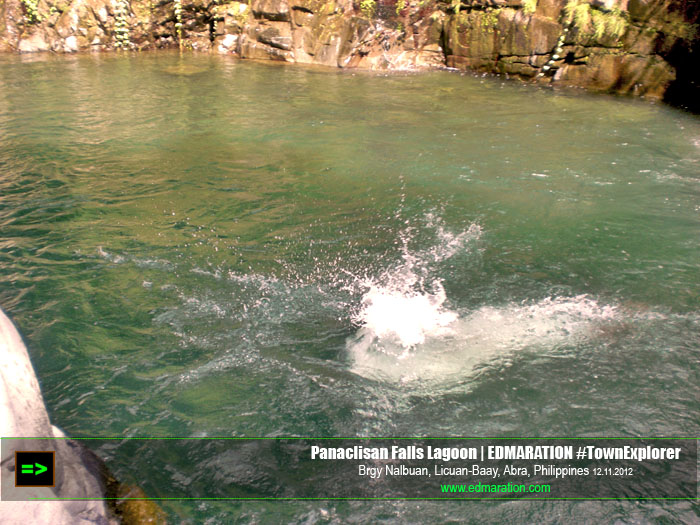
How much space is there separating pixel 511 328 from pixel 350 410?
196 centimetres

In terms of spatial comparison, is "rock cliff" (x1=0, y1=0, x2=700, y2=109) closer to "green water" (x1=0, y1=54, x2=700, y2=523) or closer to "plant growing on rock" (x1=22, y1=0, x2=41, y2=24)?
"plant growing on rock" (x1=22, y1=0, x2=41, y2=24)

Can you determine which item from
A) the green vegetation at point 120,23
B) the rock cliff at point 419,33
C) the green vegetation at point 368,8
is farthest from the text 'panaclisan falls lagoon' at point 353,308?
the green vegetation at point 120,23

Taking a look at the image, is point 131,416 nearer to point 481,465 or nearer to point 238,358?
point 238,358

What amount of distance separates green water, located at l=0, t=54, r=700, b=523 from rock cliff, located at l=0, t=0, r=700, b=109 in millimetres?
3093

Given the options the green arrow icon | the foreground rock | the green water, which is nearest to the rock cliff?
the green water

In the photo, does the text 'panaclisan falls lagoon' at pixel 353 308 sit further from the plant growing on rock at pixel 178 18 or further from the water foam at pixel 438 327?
the plant growing on rock at pixel 178 18

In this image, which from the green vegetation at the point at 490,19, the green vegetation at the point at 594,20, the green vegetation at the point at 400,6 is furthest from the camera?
the green vegetation at the point at 400,6

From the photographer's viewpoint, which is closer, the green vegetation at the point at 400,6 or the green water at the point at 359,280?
the green water at the point at 359,280

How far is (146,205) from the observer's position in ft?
24.4

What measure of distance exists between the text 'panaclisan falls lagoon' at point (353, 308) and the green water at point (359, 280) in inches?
1.1

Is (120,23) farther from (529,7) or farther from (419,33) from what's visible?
(529,7)

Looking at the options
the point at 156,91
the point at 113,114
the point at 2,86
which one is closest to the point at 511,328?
the point at 113,114
